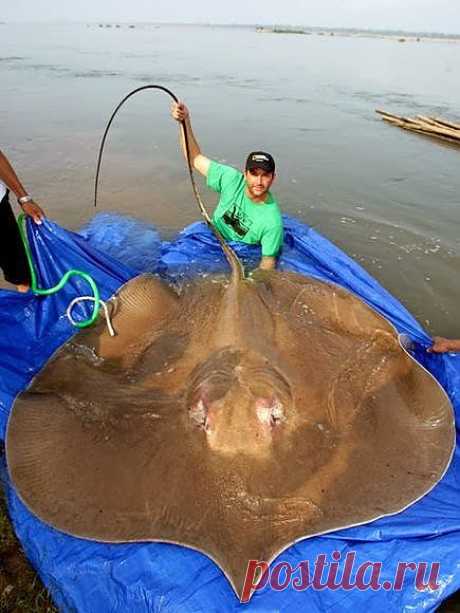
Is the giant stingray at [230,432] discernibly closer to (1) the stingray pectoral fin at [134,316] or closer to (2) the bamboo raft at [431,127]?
(1) the stingray pectoral fin at [134,316]

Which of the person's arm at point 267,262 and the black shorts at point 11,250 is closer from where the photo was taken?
the black shorts at point 11,250

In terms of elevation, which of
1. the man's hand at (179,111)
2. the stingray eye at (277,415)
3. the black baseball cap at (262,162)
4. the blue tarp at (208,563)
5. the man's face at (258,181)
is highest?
the man's hand at (179,111)

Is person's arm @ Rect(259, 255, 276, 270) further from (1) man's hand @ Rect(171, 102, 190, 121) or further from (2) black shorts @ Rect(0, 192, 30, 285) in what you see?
(2) black shorts @ Rect(0, 192, 30, 285)

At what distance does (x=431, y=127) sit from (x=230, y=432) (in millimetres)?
11789

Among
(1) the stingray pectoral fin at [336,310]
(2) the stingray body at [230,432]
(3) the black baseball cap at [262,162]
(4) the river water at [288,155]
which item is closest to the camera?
(2) the stingray body at [230,432]

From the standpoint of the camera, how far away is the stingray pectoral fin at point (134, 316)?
120 inches

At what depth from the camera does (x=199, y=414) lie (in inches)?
88.6

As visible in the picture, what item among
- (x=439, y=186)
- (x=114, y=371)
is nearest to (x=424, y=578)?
(x=114, y=371)

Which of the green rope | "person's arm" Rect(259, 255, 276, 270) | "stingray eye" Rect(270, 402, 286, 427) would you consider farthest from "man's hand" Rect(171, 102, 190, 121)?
"stingray eye" Rect(270, 402, 286, 427)

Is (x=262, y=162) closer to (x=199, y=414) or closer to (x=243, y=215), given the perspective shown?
(x=243, y=215)

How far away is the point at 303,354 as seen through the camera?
2838mm

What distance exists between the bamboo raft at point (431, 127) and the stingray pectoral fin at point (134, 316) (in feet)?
32.8

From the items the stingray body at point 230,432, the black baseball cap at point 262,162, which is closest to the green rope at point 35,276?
the stingray body at point 230,432

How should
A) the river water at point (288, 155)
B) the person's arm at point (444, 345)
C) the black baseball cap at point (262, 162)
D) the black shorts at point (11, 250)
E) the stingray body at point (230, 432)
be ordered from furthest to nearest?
the river water at point (288, 155)
the black baseball cap at point (262, 162)
the black shorts at point (11, 250)
the person's arm at point (444, 345)
the stingray body at point (230, 432)
